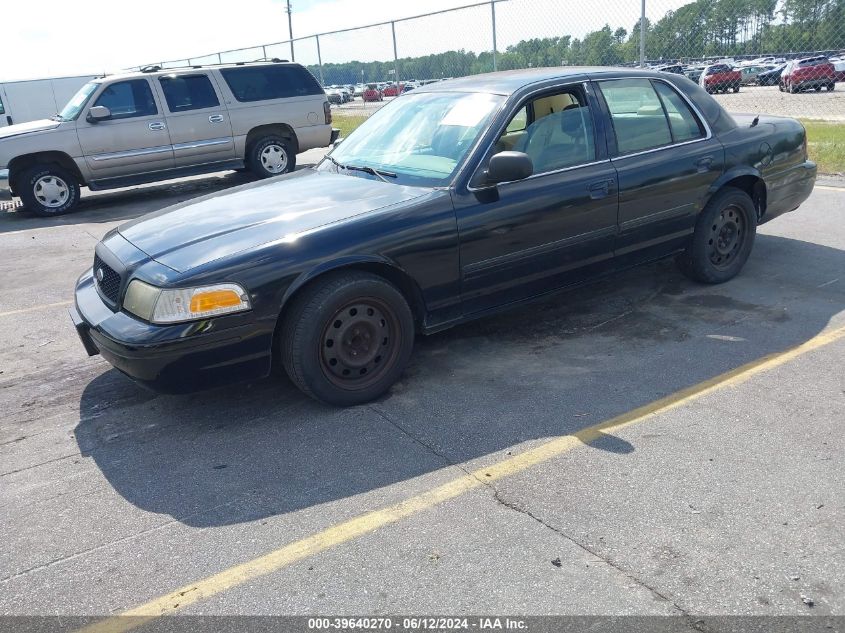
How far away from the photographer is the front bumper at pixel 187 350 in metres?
3.65

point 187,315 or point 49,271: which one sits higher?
point 187,315

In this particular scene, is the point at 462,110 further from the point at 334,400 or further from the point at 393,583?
the point at 393,583

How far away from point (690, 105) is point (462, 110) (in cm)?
185

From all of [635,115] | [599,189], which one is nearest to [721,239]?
[635,115]

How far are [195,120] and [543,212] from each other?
8.76 metres

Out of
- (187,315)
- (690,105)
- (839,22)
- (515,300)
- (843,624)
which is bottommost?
(843,624)

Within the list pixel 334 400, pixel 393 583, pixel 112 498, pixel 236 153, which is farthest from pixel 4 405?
pixel 236 153

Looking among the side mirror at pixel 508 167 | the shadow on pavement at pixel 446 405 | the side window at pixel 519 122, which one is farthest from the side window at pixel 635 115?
the shadow on pavement at pixel 446 405

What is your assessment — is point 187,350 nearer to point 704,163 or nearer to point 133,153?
point 704,163

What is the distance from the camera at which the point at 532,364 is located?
4.61m

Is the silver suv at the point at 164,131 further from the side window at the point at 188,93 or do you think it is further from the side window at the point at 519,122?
the side window at the point at 519,122

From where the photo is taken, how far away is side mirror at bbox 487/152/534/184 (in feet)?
13.9

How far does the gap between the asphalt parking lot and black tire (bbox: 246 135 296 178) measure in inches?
300

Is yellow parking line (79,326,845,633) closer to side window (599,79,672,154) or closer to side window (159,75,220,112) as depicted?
side window (599,79,672,154)
